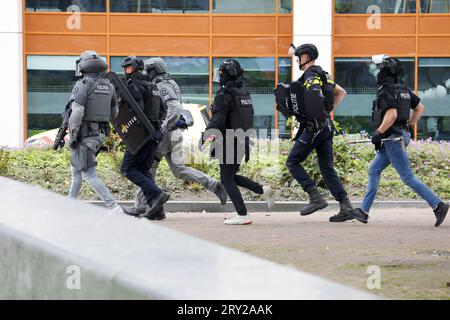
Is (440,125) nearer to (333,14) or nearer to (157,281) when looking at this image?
(333,14)

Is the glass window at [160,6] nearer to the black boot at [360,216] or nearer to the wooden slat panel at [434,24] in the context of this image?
the wooden slat panel at [434,24]

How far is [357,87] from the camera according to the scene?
2391cm

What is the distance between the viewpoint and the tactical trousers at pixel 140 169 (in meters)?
11.1

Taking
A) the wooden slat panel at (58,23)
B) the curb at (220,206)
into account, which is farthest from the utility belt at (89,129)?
the wooden slat panel at (58,23)

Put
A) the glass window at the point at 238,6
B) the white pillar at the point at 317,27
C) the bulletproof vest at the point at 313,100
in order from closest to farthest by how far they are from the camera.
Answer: the bulletproof vest at the point at 313,100, the white pillar at the point at 317,27, the glass window at the point at 238,6

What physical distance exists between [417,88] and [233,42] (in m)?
4.75

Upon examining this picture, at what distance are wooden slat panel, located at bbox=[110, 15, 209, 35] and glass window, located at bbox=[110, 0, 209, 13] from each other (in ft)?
0.54

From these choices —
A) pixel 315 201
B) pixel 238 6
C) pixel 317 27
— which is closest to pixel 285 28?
pixel 317 27

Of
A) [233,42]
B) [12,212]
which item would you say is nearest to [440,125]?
[233,42]

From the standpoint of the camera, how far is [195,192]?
13766 millimetres

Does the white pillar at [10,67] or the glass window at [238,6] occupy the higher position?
the glass window at [238,6]

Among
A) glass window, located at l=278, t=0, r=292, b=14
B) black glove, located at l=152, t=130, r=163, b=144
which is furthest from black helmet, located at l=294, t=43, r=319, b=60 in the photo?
glass window, located at l=278, t=0, r=292, b=14

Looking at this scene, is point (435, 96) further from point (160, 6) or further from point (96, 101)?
point (96, 101)

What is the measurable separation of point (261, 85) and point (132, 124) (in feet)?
43.0
